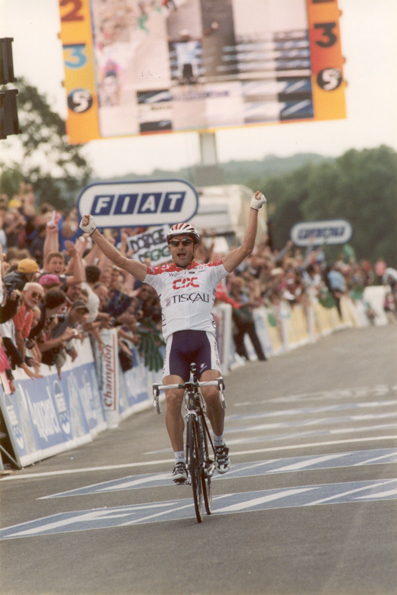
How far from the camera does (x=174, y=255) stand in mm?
9500

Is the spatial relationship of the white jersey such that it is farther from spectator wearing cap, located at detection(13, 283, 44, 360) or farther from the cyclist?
spectator wearing cap, located at detection(13, 283, 44, 360)

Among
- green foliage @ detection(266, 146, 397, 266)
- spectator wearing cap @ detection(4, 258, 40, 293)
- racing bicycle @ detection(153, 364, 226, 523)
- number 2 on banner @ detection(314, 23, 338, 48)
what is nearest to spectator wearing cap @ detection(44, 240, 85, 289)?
spectator wearing cap @ detection(4, 258, 40, 293)

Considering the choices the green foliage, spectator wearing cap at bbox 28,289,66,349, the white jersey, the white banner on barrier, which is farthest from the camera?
the green foliage

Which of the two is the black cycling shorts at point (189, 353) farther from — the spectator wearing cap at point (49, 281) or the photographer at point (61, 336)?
the spectator wearing cap at point (49, 281)

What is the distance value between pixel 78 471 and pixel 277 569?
6.37 metres

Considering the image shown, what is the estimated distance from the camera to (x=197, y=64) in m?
36.9

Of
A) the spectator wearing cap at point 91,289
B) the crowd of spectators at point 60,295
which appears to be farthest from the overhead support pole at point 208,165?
the spectator wearing cap at point 91,289

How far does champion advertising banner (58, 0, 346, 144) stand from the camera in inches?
1411

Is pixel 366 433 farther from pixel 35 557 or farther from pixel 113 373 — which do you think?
pixel 35 557

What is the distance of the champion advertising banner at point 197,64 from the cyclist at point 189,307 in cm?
2668

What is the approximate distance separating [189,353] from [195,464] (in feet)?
3.18

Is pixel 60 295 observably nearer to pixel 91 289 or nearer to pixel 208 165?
pixel 91 289

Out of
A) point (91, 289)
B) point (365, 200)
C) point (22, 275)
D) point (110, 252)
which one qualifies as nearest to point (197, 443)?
point (110, 252)

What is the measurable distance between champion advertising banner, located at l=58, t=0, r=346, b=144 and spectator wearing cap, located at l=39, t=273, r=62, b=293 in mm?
21518
